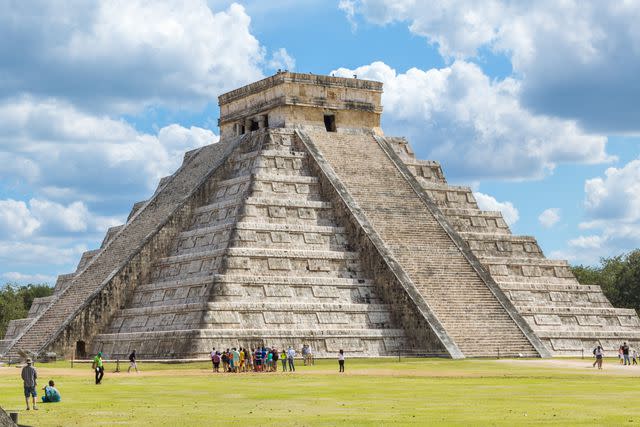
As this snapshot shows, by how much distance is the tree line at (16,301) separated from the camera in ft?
261

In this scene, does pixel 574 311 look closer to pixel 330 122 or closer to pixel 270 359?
pixel 330 122

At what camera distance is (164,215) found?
157 ft

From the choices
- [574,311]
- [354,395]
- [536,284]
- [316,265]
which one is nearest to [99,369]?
[354,395]

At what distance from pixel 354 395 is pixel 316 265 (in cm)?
1673

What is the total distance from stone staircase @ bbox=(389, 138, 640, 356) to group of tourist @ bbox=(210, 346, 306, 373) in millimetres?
11415

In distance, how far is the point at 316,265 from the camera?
42.2 metres

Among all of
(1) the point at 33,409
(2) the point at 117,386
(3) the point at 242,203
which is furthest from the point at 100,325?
(1) the point at 33,409

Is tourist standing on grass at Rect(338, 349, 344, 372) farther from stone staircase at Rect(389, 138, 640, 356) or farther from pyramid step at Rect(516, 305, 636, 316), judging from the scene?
pyramid step at Rect(516, 305, 636, 316)

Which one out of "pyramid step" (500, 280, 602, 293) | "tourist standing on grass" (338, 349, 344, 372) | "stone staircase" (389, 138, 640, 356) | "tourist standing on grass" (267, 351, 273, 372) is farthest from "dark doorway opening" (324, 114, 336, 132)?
"tourist standing on grass" (338, 349, 344, 372)

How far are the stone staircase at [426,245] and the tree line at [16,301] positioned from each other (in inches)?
1518

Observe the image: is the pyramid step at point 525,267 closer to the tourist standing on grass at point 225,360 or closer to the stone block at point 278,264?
the stone block at point 278,264

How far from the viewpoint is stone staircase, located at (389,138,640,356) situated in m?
43.9

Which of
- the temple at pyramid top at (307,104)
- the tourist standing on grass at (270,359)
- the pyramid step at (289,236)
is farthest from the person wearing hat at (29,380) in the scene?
the temple at pyramid top at (307,104)

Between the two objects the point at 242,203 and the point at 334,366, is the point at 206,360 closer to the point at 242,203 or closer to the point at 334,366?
the point at 334,366
